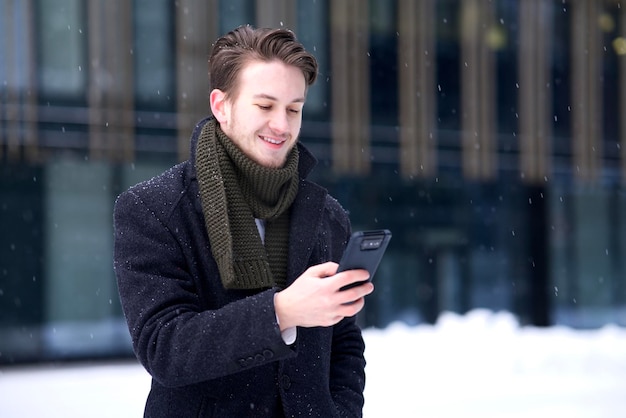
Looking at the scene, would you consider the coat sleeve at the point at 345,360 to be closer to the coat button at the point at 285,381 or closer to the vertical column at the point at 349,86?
the coat button at the point at 285,381

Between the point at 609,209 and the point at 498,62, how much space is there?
185 inches

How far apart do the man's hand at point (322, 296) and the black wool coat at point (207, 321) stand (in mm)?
60

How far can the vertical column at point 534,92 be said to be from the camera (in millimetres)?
18594

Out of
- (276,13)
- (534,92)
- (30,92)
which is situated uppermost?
(276,13)

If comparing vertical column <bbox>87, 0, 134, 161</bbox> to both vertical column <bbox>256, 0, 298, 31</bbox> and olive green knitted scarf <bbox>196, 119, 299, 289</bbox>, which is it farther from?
olive green knitted scarf <bbox>196, 119, 299, 289</bbox>

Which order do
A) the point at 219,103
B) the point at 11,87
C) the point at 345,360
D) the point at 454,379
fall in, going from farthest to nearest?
1. the point at 11,87
2. the point at 454,379
3. the point at 345,360
4. the point at 219,103

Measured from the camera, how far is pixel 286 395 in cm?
246

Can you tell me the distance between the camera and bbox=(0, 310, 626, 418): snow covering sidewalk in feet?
29.9

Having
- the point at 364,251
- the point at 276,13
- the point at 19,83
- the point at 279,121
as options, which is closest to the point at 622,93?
the point at 276,13

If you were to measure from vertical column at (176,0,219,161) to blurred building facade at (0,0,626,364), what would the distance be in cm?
3

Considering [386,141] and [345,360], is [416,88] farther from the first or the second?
[345,360]

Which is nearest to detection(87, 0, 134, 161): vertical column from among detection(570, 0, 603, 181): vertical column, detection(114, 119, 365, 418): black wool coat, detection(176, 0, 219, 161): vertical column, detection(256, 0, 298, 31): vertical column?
detection(176, 0, 219, 161): vertical column

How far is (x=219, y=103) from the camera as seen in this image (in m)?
2.46

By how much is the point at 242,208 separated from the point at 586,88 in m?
18.1
